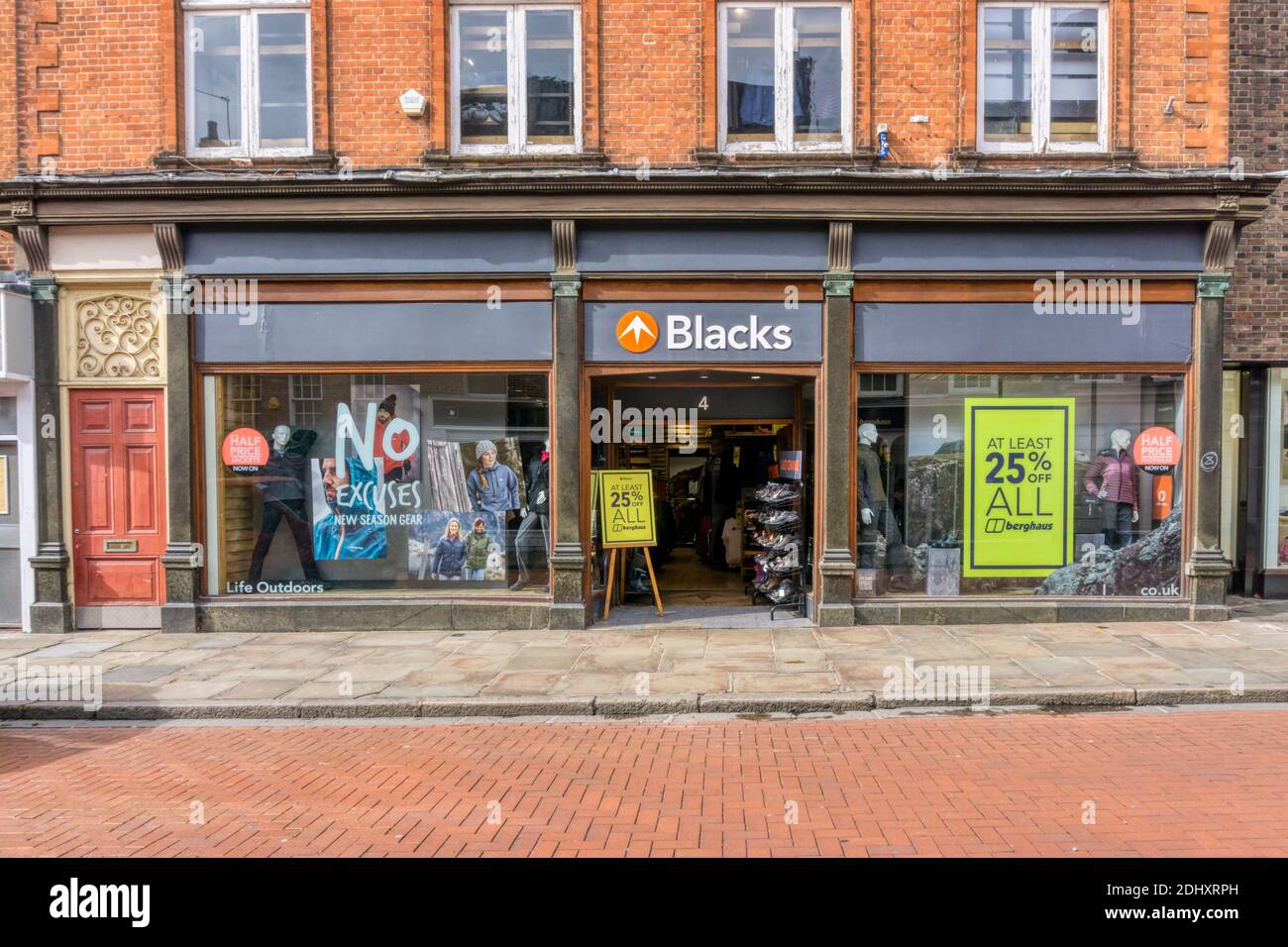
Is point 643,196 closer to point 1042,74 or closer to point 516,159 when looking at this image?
point 516,159

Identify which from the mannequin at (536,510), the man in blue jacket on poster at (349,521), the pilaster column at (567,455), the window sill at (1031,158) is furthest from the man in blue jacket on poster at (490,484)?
the window sill at (1031,158)

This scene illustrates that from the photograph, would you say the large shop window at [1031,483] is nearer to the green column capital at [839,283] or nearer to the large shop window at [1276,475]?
the green column capital at [839,283]

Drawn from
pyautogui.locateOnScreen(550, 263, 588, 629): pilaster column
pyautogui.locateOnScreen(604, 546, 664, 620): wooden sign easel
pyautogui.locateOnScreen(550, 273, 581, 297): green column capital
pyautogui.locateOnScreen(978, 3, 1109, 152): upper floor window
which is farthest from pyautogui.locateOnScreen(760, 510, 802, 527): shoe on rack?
pyautogui.locateOnScreen(978, 3, 1109, 152): upper floor window

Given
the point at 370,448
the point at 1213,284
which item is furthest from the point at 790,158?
the point at 370,448

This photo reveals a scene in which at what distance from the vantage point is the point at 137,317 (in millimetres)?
10852

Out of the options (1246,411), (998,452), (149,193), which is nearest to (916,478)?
(998,452)

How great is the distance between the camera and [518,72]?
34.8 feet

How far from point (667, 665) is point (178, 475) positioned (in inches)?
256

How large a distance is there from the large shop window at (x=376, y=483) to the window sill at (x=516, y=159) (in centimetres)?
258

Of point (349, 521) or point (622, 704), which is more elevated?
point (349, 521)

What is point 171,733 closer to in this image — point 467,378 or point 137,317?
point 467,378

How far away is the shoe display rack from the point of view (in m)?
11.2

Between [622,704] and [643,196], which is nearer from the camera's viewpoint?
[622,704]

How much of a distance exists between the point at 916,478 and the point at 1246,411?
5.07 metres
